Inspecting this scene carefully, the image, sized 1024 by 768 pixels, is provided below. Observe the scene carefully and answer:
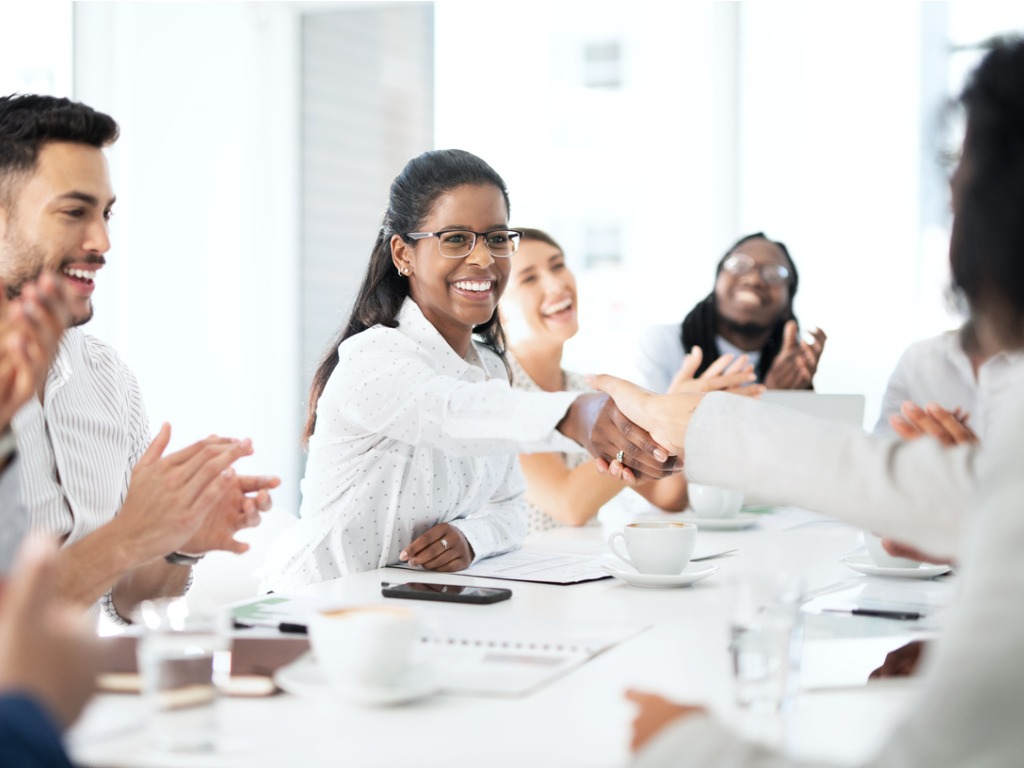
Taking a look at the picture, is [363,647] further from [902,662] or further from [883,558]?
[883,558]

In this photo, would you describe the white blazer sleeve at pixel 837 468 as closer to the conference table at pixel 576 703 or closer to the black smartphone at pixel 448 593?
the conference table at pixel 576 703

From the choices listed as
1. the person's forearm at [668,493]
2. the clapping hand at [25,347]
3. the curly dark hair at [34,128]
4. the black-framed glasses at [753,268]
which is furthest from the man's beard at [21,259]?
the black-framed glasses at [753,268]

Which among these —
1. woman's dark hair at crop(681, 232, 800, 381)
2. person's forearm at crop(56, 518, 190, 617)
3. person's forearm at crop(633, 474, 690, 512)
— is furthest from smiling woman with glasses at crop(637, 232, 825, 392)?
person's forearm at crop(56, 518, 190, 617)

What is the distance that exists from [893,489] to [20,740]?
0.89 meters

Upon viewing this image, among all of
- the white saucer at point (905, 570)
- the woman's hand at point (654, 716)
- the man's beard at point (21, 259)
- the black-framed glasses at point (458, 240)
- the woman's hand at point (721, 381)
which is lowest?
the white saucer at point (905, 570)

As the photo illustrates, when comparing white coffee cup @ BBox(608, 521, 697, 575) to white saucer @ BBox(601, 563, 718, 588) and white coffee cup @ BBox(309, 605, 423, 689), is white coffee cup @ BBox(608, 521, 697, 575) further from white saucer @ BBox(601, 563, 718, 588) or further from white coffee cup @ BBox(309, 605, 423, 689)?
white coffee cup @ BBox(309, 605, 423, 689)

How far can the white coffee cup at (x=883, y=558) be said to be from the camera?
2.00 meters

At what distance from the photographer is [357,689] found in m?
1.14

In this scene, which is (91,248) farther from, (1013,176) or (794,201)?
(794,201)

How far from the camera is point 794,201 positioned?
187 inches

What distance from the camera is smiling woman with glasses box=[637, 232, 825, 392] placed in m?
3.99

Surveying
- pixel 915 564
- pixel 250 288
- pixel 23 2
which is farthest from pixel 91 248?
pixel 250 288

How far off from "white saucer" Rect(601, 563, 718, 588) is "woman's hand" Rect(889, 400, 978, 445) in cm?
38

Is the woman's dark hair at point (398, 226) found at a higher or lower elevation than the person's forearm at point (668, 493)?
Answer: higher
